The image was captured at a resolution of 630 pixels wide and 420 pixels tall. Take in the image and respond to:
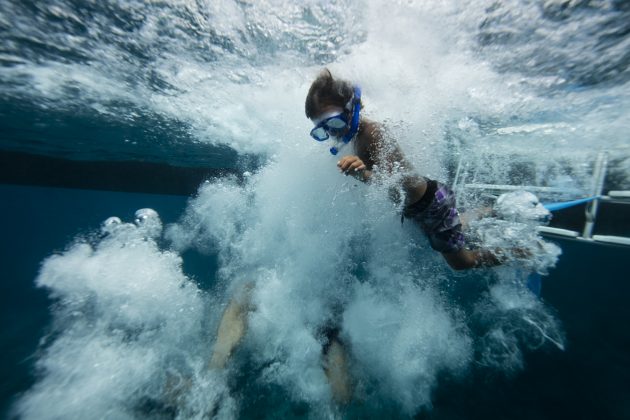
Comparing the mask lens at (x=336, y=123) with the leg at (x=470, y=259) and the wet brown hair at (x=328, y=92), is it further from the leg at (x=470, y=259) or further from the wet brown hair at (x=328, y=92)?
the leg at (x=470, y=259)

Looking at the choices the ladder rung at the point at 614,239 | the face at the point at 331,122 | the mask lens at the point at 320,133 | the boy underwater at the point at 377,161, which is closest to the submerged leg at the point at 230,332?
the boy underwater at the point at 377,161

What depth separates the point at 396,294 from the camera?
607cm

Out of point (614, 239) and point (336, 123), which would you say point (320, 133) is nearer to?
point (336, 123)

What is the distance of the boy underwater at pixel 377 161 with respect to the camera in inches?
121

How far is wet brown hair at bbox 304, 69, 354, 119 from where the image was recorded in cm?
306

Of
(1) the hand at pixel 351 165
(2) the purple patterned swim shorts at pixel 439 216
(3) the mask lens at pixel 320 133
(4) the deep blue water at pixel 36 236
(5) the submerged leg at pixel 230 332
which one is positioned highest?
(3) the mask lens at pixel 320 133

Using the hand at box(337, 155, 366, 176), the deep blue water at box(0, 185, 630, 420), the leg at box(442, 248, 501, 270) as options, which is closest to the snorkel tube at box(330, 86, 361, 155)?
the hand at box(337, 155, 366, 176)

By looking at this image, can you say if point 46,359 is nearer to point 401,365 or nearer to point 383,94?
point 401,365

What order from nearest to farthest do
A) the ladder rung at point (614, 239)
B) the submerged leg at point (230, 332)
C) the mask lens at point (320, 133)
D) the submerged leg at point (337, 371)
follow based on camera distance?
the mask lens at point (320, 133) → the submerged leg at point (337, 371) → the submerged leg at point (230, 332) → the ladder rung at point (614, 239)

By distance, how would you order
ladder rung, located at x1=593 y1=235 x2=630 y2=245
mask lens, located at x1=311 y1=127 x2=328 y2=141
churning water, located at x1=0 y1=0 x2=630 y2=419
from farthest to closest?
ladder rung, located at x1=593 y1=235 x2=630 y2=245 < churning water, located at x1=0 y1=0 x2=630 y2=419 < mask lens, located at x1=311 y1=127 x2=328 y2=141

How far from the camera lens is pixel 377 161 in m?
3.43

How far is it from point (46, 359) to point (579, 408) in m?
10.2

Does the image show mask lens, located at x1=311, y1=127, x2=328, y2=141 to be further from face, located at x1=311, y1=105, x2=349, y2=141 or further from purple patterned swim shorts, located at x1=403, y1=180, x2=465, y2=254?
purple patterned swim shorts, located at x1=403, y1=180, x2=465, y2=254

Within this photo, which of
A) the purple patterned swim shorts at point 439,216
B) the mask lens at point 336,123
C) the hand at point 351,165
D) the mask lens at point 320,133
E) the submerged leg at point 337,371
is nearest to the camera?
the hand at point 351,165
